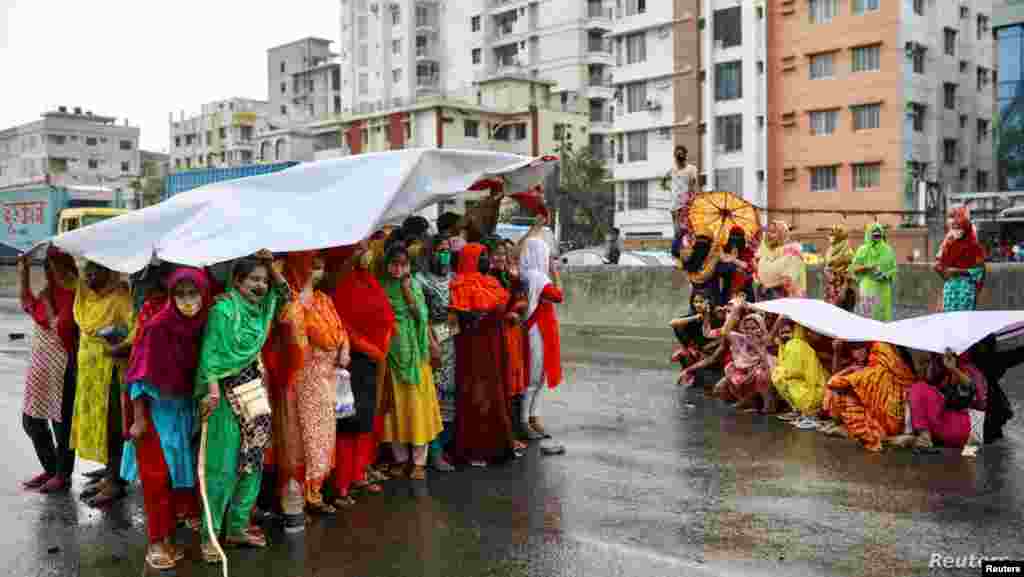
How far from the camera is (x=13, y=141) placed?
362 feet

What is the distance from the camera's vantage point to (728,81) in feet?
168

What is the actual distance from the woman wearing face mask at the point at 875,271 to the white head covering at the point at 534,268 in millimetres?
5888

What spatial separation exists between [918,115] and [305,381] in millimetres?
44707

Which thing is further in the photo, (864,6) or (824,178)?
(824,178)

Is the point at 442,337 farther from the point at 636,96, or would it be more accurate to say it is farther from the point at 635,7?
the point at 635,7

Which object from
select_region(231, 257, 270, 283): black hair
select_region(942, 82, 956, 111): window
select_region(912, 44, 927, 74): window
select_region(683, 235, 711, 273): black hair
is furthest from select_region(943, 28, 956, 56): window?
select_region(231, 257, 270, 283): black hair

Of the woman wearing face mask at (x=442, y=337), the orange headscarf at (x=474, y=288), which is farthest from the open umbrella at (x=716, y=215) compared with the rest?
the woman wearing face mask at (x=442, y=337)

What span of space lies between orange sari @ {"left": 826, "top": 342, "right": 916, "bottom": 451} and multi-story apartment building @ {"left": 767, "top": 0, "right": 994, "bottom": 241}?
36395 millimetres

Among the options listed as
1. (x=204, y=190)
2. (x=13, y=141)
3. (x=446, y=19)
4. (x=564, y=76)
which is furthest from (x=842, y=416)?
(x=13, y=141)

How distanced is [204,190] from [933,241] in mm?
32734

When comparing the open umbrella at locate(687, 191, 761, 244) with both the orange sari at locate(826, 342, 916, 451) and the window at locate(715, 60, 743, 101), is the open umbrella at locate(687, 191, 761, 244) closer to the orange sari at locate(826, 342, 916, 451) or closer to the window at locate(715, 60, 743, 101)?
the orange sari at locate(826, 342, 916, 451)

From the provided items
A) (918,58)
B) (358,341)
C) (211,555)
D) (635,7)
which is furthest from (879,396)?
(635,7)

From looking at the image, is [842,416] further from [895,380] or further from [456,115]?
[456,115]

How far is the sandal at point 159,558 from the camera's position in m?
5.23
